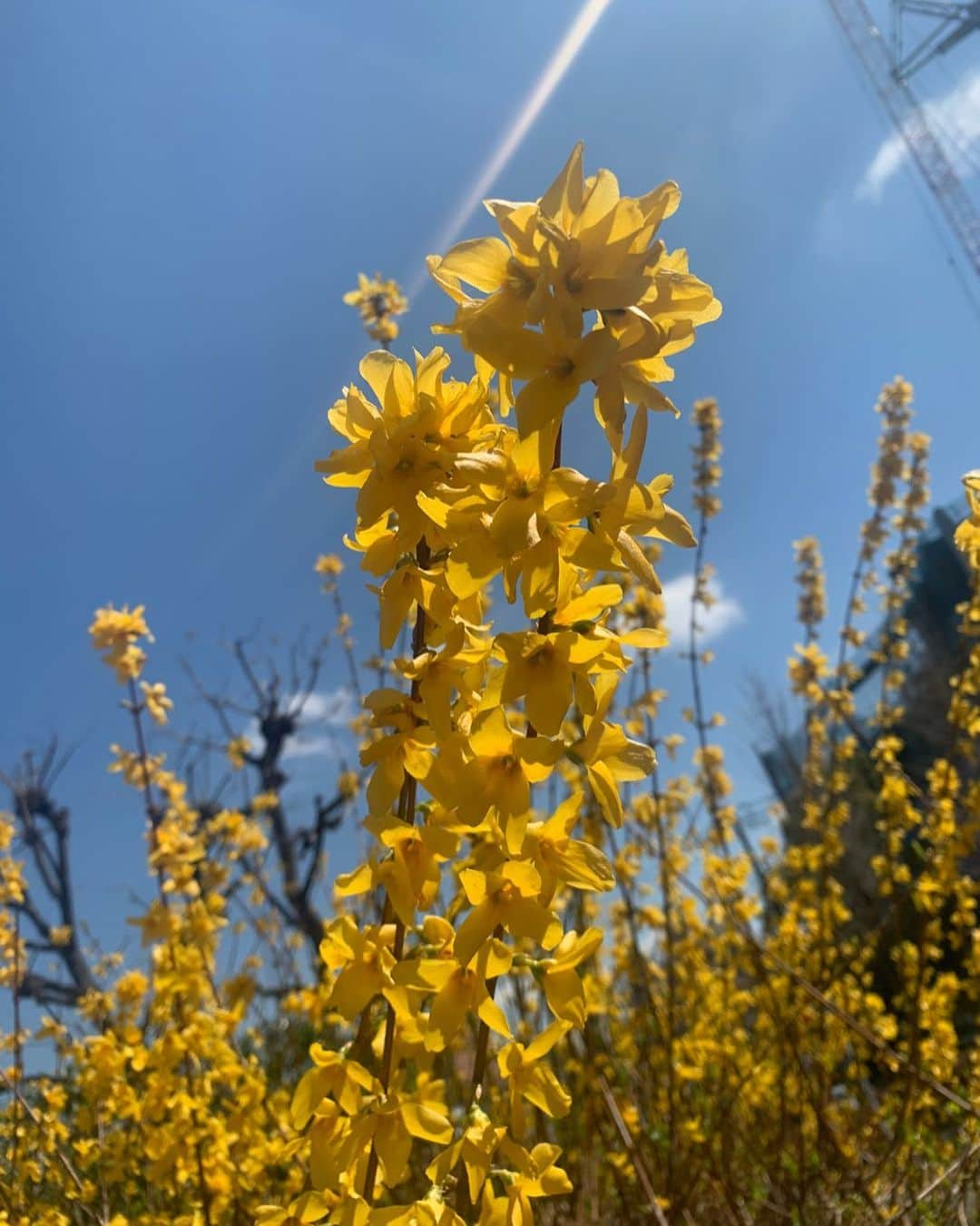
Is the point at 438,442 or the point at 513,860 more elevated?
the point at 438,442

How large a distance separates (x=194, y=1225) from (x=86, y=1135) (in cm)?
239

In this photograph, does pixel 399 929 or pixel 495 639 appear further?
pixel 399 929

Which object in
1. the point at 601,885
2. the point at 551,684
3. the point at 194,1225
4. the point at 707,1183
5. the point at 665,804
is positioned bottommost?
the point at 707,1183

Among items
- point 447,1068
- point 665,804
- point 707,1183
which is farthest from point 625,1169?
point 665,804

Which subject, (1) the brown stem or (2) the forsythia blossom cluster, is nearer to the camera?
(2) the forsythia blossom cluster

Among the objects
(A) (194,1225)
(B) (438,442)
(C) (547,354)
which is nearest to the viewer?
(C) (547,354)

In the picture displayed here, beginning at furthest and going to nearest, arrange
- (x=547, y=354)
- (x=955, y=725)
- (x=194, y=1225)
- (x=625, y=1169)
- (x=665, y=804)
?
1. (x=665, y=804)
2. (x=625, y=1169)
3. (x=955, y=725)
4. (x=194, y=1225)
5. (x=547, y=354)

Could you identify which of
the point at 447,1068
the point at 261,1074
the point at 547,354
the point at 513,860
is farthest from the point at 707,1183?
the point at 547,354

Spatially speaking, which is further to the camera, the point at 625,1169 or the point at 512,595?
the point at 625,1169

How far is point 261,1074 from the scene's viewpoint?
3.20m

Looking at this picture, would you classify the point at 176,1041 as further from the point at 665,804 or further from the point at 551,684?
the point at 665,804

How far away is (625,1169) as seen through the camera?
11.5 feet

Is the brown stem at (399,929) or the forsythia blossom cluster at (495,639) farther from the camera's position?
the brown stem at (399,929)

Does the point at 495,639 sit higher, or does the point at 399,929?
the point at 495,639
